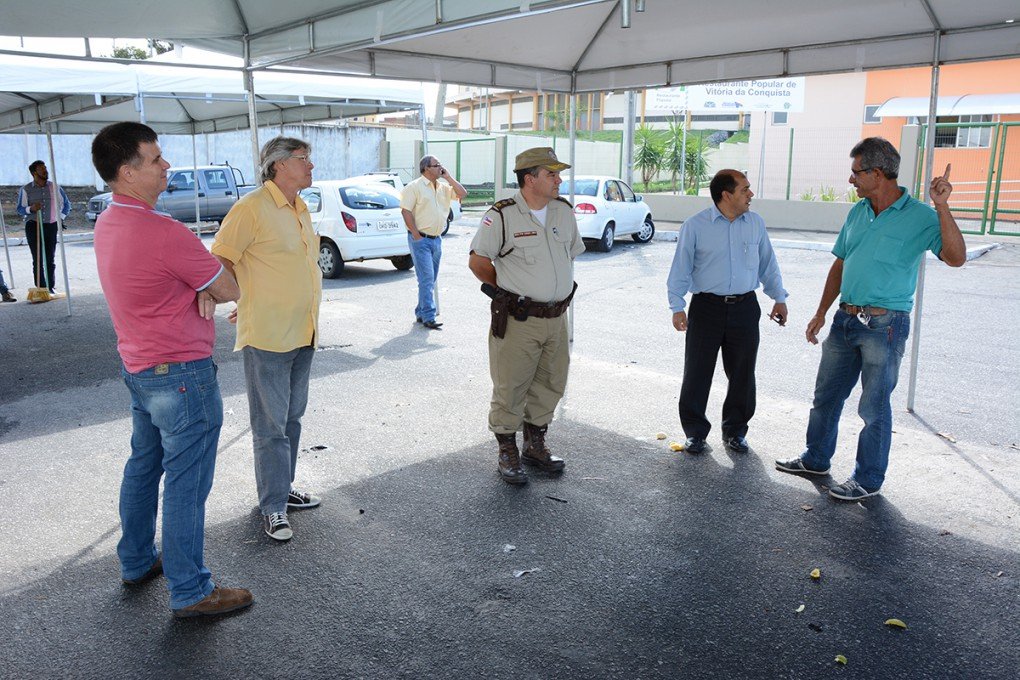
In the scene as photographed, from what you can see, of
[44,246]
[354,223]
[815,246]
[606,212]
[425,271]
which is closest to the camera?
Answer: [425,271]

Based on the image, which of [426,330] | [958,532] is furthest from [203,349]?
[426,330]

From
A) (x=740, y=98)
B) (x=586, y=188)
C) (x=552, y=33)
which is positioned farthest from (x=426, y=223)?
(x=740, y=98)

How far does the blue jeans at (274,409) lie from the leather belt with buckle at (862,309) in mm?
2954

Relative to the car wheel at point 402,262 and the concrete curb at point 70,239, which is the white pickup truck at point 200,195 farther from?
the car wheel at point 402,262

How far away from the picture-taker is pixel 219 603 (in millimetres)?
3385

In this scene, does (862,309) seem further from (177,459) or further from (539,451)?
(177,459)

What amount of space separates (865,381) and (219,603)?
3.50 metres

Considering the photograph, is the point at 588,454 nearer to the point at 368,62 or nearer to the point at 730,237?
the point at 730,237

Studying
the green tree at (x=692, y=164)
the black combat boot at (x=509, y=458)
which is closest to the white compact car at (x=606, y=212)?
the black combat boot at (x=509, y=458)

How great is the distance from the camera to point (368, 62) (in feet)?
22.2

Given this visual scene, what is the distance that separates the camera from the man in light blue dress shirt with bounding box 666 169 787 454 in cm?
508

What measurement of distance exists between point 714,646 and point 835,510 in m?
1.62

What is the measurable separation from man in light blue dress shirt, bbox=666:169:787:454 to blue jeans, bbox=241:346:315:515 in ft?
7.73

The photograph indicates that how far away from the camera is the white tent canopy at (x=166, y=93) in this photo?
9266 mm
